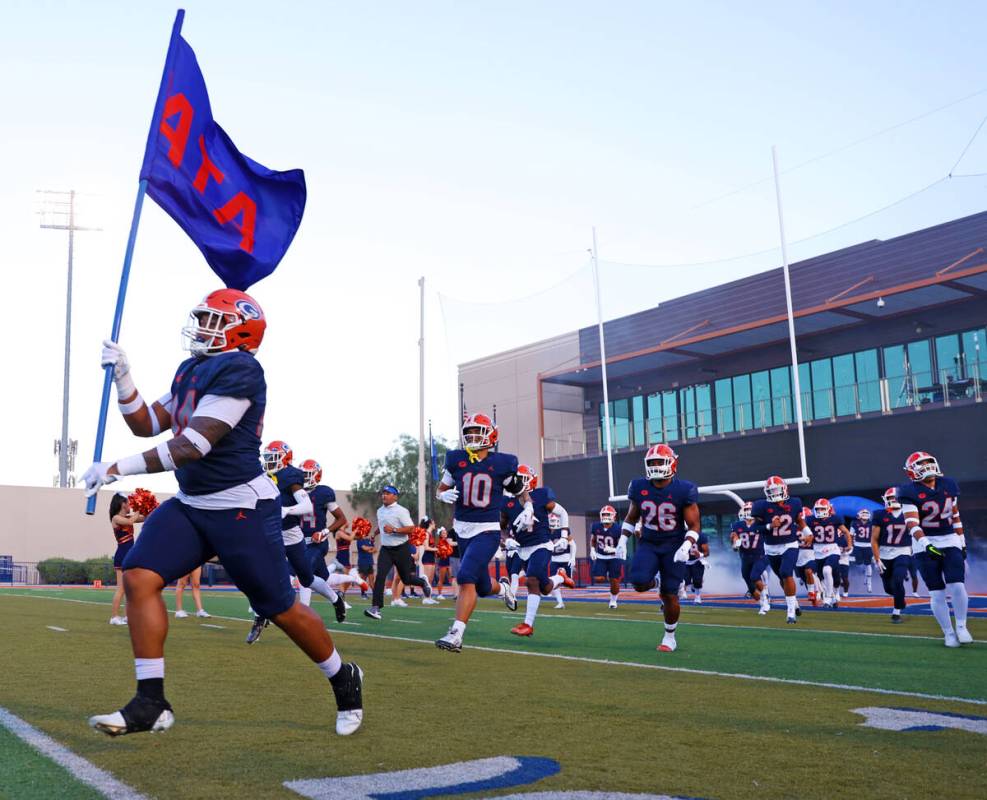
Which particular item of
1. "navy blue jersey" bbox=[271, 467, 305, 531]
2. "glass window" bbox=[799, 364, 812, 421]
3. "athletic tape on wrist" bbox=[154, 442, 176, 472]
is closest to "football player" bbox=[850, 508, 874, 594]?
"glass window" bbox=[799, 364, 812, 421]

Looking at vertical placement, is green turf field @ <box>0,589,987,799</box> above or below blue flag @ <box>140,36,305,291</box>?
below

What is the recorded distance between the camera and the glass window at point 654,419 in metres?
34.0

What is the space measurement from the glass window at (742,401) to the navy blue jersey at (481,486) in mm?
22477

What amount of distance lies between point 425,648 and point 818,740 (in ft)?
18.7

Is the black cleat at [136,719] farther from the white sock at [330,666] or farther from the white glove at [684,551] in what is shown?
the white glove at [684,551]

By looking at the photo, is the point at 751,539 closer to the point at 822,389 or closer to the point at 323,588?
the point at 323,588

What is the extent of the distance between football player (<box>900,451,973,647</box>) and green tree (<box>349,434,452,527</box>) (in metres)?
41.0

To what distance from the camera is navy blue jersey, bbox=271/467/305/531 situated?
37.2ft

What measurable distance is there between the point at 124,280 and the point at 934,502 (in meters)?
8.40

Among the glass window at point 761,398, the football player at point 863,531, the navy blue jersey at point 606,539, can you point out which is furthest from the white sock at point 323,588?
the glass window at point 761,398

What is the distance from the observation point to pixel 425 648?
33.3 ft

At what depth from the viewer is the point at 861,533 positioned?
23328 mm

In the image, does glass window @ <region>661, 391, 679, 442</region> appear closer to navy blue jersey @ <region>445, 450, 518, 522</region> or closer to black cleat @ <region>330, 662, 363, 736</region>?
navy blue jersey @ <region>445, 450, 518, 522</region>

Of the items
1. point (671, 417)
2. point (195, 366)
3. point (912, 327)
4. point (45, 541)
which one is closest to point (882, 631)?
point (195, 366)
